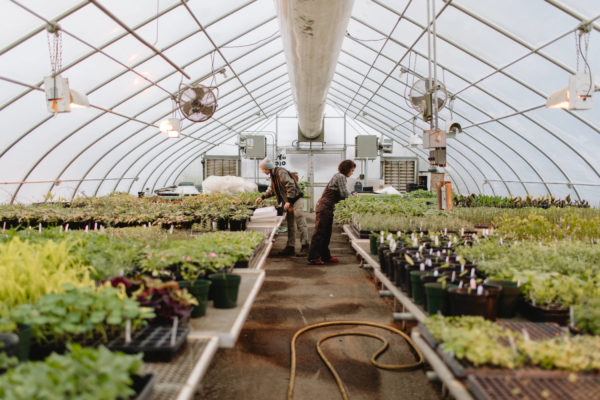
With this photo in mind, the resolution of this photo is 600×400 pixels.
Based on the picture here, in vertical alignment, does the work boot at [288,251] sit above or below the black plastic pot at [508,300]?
below

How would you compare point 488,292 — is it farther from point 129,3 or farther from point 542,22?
point 129,3

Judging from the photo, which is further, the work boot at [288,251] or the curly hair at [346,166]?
the work boot at [288,251]

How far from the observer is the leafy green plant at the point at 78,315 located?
57.6 inches

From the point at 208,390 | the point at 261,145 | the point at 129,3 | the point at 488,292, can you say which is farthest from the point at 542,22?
the point at 261,145

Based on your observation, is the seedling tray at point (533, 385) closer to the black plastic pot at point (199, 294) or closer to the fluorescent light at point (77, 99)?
the black plastic pot at point (199, 294)

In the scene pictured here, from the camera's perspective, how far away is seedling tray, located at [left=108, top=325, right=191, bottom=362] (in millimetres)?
1492

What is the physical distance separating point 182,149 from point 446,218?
1229 cm

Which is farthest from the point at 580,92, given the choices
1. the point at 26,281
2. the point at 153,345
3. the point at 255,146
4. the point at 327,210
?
the point at 255,146

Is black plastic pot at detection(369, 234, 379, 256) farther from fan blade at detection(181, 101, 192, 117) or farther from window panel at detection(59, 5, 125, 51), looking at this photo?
window panel at detection(59, 5, 125, 51)

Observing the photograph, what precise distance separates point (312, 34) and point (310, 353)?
3.12m

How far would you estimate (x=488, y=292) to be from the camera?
6.55 ft

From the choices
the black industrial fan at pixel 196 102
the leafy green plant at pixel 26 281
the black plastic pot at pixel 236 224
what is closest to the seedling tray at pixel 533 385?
the leafy green plant at pixel 26 281

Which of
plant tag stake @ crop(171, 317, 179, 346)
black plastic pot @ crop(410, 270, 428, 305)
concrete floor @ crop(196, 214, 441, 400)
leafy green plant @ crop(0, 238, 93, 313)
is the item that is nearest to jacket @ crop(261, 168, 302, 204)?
concrete floor @ crop(196, 214, 441, 400)

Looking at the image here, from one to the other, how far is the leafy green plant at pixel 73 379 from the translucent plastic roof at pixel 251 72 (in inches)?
207
